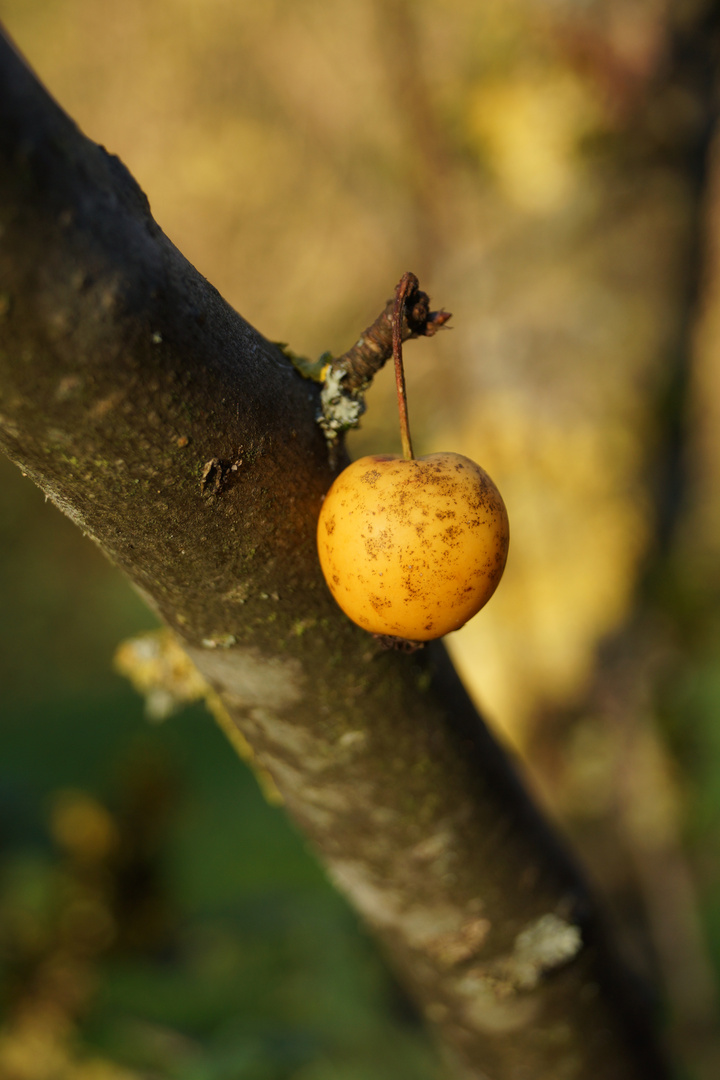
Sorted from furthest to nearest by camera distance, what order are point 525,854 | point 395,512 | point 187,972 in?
point 187,972, point 525,854, point 395,512

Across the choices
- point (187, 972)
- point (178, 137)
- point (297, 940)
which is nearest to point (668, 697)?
point (297, 940)

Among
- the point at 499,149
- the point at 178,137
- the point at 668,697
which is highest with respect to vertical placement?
the point at 178,137

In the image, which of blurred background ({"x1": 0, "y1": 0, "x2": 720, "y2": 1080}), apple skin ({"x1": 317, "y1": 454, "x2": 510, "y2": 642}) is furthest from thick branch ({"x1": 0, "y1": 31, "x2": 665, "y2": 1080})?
blurred background ({"x1": 0, "y1": 0, "x2": 720, "y2": 1080})

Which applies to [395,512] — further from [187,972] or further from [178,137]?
[178,137]

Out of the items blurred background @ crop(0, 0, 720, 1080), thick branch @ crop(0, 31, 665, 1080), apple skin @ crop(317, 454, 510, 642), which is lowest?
thick branch @ crop(0, 31, 665, 1080)

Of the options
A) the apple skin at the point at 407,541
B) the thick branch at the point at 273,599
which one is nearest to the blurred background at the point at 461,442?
the thick branch at the point at 273,599

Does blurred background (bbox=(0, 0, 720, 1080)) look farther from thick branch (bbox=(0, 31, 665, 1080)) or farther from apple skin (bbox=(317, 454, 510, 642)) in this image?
apple skin (bbox=(317, 454, 510, 642))
